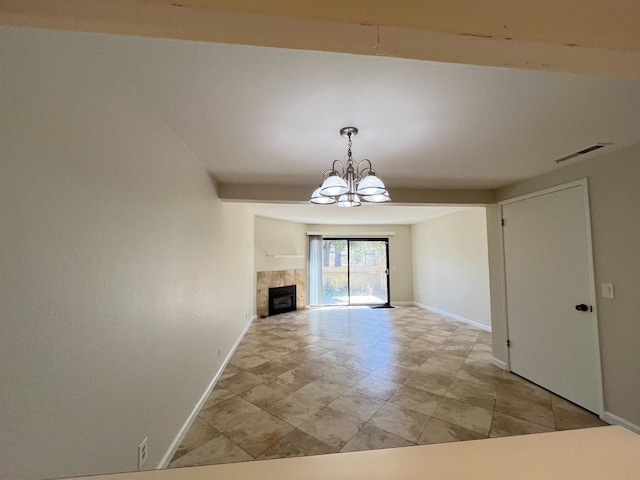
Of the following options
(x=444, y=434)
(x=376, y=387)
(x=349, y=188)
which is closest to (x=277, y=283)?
(x=376, y=387)

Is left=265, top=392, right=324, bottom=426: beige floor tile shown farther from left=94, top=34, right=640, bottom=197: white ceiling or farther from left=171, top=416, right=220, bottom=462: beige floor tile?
left=94, top=34, right=640, bottom=197: white ceiling

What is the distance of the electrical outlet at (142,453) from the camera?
55.1 inches

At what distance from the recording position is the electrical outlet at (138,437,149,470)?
4.59 ft

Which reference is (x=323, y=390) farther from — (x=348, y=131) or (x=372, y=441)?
(x=348, y=131)

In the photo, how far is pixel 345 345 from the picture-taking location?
424cm

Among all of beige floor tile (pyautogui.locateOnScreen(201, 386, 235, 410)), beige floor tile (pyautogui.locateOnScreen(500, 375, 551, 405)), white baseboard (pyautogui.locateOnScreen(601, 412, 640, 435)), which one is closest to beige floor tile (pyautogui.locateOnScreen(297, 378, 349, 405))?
beige floor tile (pyautogui.locateOnScreen(201, 386, 235, 410))

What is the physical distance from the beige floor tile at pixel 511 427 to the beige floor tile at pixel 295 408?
1.49 m

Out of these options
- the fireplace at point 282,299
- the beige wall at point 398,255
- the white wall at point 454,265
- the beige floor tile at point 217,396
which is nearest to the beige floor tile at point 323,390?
the beige floor tile at point 217,396

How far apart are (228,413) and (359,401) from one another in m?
1.25

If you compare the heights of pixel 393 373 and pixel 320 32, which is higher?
pixel 320 32

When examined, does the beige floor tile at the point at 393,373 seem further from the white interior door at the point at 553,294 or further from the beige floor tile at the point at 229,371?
the beige floor tile at the point at 229,371

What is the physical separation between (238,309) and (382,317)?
11.2 ft

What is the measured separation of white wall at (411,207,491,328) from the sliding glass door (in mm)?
1000

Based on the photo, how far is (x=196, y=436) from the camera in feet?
6.73
